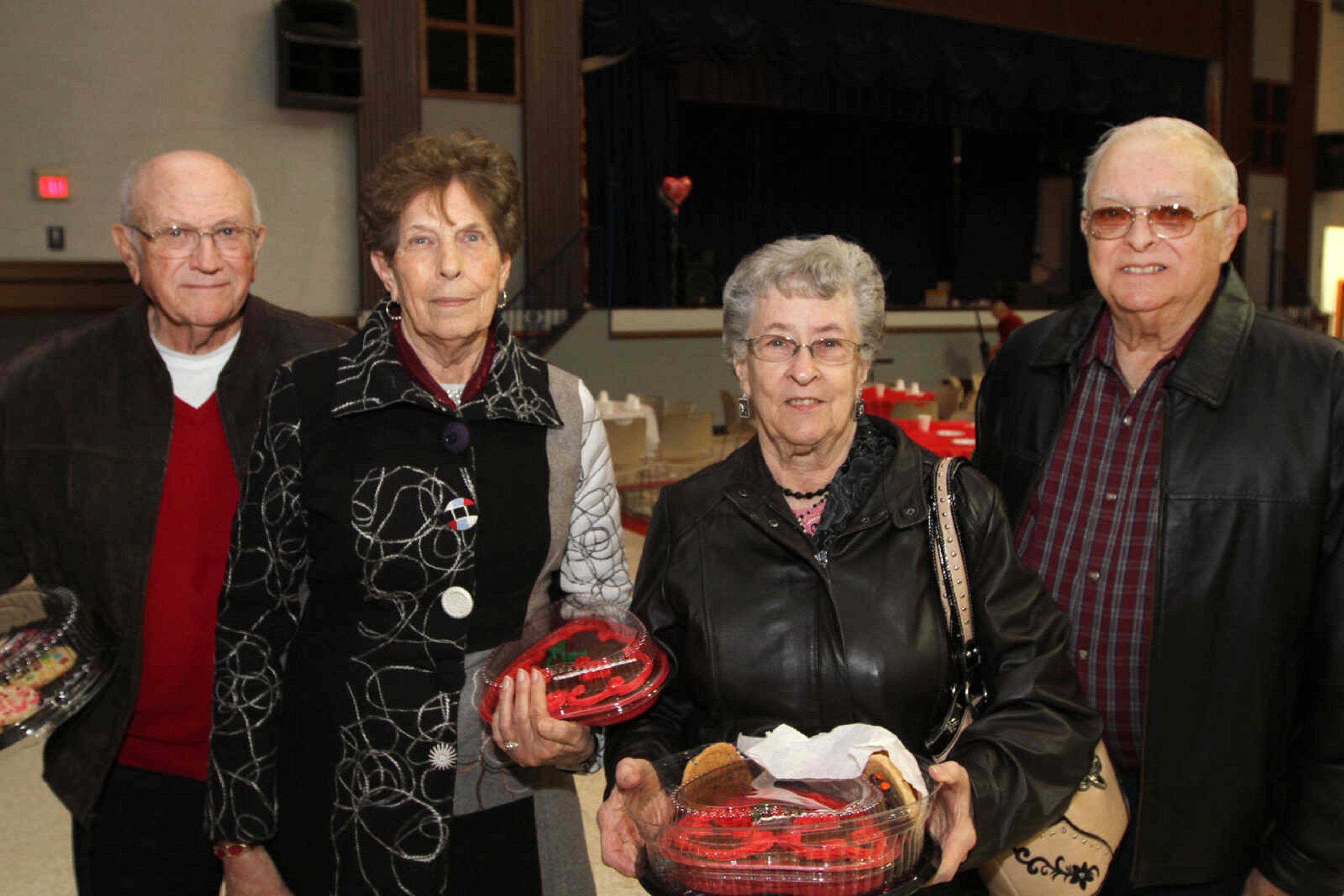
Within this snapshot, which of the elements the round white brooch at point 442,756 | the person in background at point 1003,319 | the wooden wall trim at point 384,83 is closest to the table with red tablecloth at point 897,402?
the person in background at point 1003,319

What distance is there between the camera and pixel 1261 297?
1584 cm

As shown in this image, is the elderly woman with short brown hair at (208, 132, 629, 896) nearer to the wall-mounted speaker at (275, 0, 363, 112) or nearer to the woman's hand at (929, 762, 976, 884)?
the woman's hand at (929, 762, 976, 884)

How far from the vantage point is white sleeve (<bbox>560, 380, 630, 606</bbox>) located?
5.72ft

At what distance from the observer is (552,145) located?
10.1 metres

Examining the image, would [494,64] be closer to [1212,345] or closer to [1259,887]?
[1212,345]

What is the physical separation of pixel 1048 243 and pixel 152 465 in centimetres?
1814

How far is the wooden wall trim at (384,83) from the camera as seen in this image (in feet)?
30.3

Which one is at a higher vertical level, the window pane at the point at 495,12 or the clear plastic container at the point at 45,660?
the window pane at the point at 495,12

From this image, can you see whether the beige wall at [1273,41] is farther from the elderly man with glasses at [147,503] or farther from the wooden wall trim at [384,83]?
the elderly man with glasses at [147,503]

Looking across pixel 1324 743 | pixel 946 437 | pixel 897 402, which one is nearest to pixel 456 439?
pixel 1324 743

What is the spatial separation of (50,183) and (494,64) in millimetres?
3770

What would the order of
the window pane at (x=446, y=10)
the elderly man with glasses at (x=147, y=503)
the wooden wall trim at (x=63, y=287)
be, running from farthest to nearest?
the window pane at (x=446, y=10), the wooden wall trim at (x=63, y=287), the elderly man with glasses at (x=147, y=503)

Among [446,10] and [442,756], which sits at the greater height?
[446,10]

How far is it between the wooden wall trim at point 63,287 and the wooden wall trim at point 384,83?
1908mm
